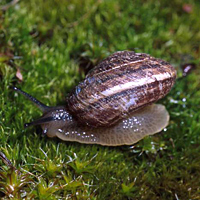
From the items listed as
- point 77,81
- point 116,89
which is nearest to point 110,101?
point 116,89

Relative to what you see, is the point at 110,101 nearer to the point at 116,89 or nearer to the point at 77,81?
the point at 116,89

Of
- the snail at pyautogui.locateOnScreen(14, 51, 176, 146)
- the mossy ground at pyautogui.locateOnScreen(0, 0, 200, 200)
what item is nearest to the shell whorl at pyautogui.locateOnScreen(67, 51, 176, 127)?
the snail at pyautogui.locateOnScreen(14, 51, 176, 146)

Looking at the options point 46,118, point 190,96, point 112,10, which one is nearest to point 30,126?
point 46,118

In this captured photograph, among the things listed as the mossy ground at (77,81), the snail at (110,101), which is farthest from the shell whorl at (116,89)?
the mossy ground at (77,81)

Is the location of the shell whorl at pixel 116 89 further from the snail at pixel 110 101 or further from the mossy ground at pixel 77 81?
the mossy ground at pixel 77 81

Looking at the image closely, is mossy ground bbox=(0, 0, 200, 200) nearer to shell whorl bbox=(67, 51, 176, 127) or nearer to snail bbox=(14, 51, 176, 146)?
snail bbox=(14, 51, 176, 146)

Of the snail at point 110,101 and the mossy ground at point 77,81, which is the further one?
the snail at point 110,101
